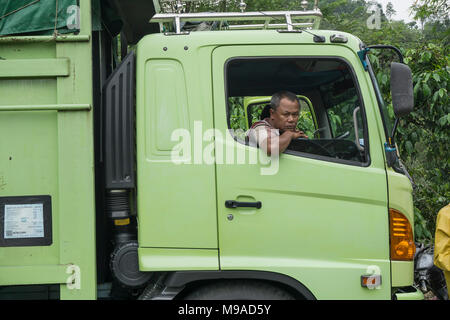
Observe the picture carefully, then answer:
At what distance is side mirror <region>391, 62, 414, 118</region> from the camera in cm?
295

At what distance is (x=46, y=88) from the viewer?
288cm

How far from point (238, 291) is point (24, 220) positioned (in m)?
1.37

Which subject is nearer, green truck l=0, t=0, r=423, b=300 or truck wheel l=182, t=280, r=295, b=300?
green truck l=0, t=0, r=423, b=300

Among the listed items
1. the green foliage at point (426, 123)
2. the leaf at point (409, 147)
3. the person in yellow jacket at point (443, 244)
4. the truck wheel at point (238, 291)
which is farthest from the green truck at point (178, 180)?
the leaf at point (409, 147)

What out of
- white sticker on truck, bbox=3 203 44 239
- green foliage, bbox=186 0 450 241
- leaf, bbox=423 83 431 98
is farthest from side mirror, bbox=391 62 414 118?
leaf, bbox=423 83 431 98

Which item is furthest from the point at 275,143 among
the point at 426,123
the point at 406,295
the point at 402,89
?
the point at 426,123

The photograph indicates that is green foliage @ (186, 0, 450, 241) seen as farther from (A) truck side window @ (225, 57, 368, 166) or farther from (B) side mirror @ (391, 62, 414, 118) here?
(B) side mirror @ (391, 62, 414, 118)

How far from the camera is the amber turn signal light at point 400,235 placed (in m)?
3.02

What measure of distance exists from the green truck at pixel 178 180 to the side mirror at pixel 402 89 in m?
0.01

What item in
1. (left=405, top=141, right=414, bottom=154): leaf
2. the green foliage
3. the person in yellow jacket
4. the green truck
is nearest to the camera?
the green truck

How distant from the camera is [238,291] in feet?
9.87

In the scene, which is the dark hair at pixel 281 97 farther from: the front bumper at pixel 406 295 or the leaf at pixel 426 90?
the leaf at pixel 426 90

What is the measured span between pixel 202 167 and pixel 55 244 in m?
0.99
